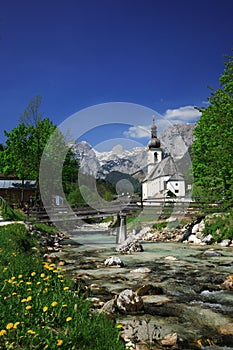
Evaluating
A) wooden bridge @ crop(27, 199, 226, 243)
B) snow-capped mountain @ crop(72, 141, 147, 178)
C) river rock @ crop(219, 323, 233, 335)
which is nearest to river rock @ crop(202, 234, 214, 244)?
wooden bridge @ crop(27, 199, 226, 243)

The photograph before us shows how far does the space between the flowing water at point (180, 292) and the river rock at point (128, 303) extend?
208mm

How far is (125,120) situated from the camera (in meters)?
21.7

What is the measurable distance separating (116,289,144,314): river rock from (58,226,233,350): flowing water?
0.68 feet

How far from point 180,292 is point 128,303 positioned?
8.76 ft

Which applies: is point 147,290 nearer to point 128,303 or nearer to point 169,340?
point 128,303

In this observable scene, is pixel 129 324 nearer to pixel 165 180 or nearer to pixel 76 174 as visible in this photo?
pixel 76 174

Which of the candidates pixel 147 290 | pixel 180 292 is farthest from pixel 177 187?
pixel 147 290

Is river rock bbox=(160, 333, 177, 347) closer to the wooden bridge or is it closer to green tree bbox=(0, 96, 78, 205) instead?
the wooden bridge

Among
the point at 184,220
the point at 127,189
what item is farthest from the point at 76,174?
the point at 184,220

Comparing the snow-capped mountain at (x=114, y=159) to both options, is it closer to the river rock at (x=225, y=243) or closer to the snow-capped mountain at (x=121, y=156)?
the snow-capped mountain at (x=121, y=156)

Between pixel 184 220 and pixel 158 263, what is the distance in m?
16.5

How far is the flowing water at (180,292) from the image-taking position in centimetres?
639

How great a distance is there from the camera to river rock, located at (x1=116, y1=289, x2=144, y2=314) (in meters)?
7.35

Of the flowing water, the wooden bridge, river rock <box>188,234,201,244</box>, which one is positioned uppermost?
the wooden bridge
